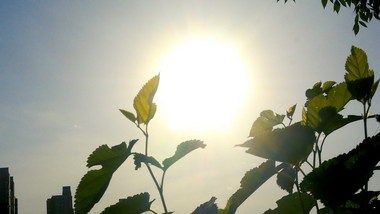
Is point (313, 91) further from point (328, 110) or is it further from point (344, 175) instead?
point (344, 175)

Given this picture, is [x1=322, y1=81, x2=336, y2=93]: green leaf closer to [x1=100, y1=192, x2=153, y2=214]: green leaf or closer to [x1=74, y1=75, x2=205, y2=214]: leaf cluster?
[x1=74, y1=75, x2=205, y2=214]: leaf cluster

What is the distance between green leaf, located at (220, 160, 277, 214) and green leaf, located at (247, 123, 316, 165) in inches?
6.3

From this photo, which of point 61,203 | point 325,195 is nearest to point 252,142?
point 325,195

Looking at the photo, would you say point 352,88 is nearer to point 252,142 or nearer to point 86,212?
point 252,142

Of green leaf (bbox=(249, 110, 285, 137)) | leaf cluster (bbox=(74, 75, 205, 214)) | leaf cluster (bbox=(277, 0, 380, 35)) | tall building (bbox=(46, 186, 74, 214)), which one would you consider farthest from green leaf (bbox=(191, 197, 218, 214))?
tall building (bbox=(46, 186, 74, 214))

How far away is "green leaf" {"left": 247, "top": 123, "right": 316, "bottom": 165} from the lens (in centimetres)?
95

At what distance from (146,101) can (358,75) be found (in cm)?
68

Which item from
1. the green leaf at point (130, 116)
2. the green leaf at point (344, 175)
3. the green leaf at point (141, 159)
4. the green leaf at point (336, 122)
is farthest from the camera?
the green leaf at point (130, 116)

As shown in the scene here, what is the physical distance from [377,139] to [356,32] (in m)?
6.00

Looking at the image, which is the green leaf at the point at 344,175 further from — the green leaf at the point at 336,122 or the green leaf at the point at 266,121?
the green leaf at the point at 266,121

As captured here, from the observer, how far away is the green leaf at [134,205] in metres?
1.09

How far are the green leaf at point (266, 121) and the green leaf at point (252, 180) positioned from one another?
327 millimetres

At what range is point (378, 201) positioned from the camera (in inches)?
41.2

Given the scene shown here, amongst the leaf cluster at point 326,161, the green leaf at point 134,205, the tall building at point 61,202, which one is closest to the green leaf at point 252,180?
the leaf cluster at point 326,161
